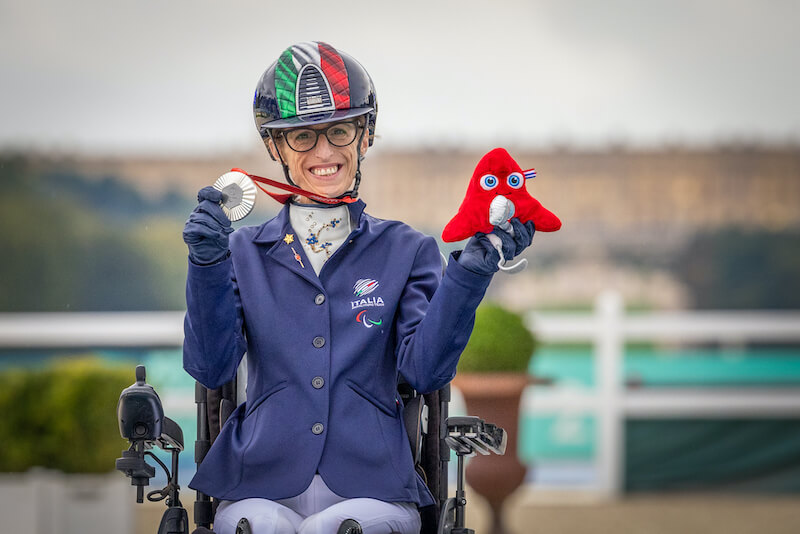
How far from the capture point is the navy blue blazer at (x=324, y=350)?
2.14 metres

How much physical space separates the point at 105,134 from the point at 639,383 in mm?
9184

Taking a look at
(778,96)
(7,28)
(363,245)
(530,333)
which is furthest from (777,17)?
(363,245)

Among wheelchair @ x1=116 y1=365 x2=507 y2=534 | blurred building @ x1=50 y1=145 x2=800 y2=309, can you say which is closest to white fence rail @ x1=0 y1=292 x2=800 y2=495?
wheelchair @ x1=116 y1=365 x2=507 y2=534

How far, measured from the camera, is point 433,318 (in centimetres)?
212

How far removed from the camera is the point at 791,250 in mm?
17484

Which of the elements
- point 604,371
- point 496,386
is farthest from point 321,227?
point 604,371

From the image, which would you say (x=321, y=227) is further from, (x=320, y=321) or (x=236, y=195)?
(x=236, y=195)

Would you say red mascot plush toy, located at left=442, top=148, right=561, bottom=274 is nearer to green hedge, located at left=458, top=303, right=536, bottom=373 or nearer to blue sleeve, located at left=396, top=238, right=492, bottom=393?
blue sleeve, located at left=396, top=238, right=492, bottom=393

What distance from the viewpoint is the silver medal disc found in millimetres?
2053

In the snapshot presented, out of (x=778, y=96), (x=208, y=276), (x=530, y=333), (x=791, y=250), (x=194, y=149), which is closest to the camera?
(x=208, y=276)

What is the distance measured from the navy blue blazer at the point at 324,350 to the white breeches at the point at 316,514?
0.09 feet

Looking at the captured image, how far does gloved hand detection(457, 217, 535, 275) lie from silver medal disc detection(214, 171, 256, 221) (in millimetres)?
442

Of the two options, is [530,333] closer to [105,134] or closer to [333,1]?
[333,1]

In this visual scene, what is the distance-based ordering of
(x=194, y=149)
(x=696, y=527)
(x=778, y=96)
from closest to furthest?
(x=696, y=527) → (x=778, y=96) → (x=194, y=149)
